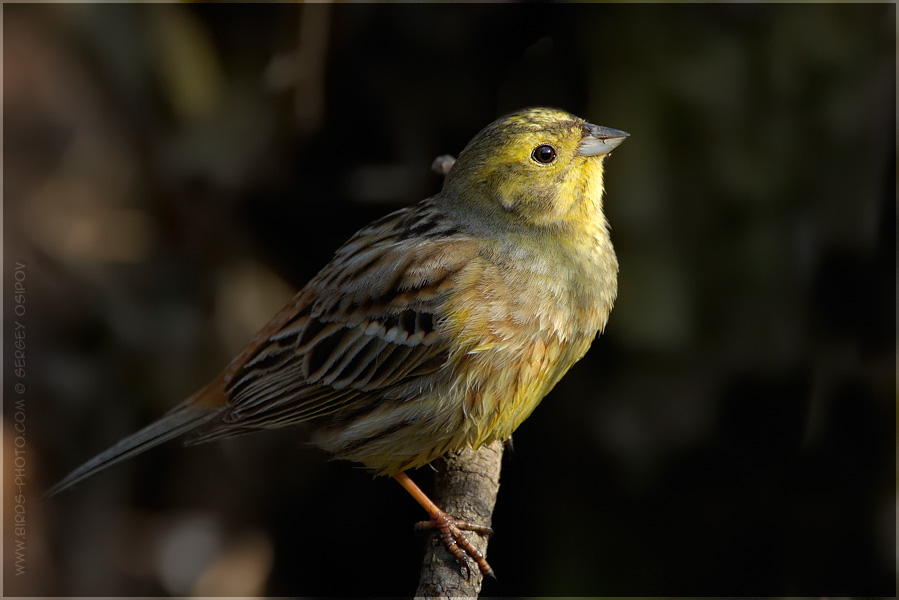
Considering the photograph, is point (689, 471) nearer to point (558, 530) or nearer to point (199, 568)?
point (558, 530)

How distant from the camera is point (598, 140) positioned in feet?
10.7

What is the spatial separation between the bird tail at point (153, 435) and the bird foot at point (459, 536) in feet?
3.13

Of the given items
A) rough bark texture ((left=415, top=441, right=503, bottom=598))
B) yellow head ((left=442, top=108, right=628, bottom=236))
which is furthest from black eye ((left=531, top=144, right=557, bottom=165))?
rough bark texture ((left=415, top=441, right=503, bottom=598))

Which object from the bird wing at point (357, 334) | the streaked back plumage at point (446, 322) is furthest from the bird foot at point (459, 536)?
the bird wing at point (357, 334)

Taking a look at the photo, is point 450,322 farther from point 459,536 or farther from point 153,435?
point 153,435

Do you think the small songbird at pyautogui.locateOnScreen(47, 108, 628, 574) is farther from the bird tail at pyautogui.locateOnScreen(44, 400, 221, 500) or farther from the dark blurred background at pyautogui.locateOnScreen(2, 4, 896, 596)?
the dark blurred background at pyautogui.locateOnScreen(2, 4, 896, 596)

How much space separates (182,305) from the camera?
428 centimetres

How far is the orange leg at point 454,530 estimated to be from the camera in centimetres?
313

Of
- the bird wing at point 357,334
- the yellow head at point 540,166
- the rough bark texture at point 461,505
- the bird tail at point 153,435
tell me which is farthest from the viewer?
the bird tail at point 153,435

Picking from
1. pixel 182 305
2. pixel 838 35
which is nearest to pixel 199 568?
pixel 182 305

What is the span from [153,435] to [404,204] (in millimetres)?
1648

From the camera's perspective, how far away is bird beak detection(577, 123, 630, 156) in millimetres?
3256

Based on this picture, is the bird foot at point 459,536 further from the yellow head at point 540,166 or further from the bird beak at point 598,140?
the bird beak at point 598,140

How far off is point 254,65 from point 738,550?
10.2ft
